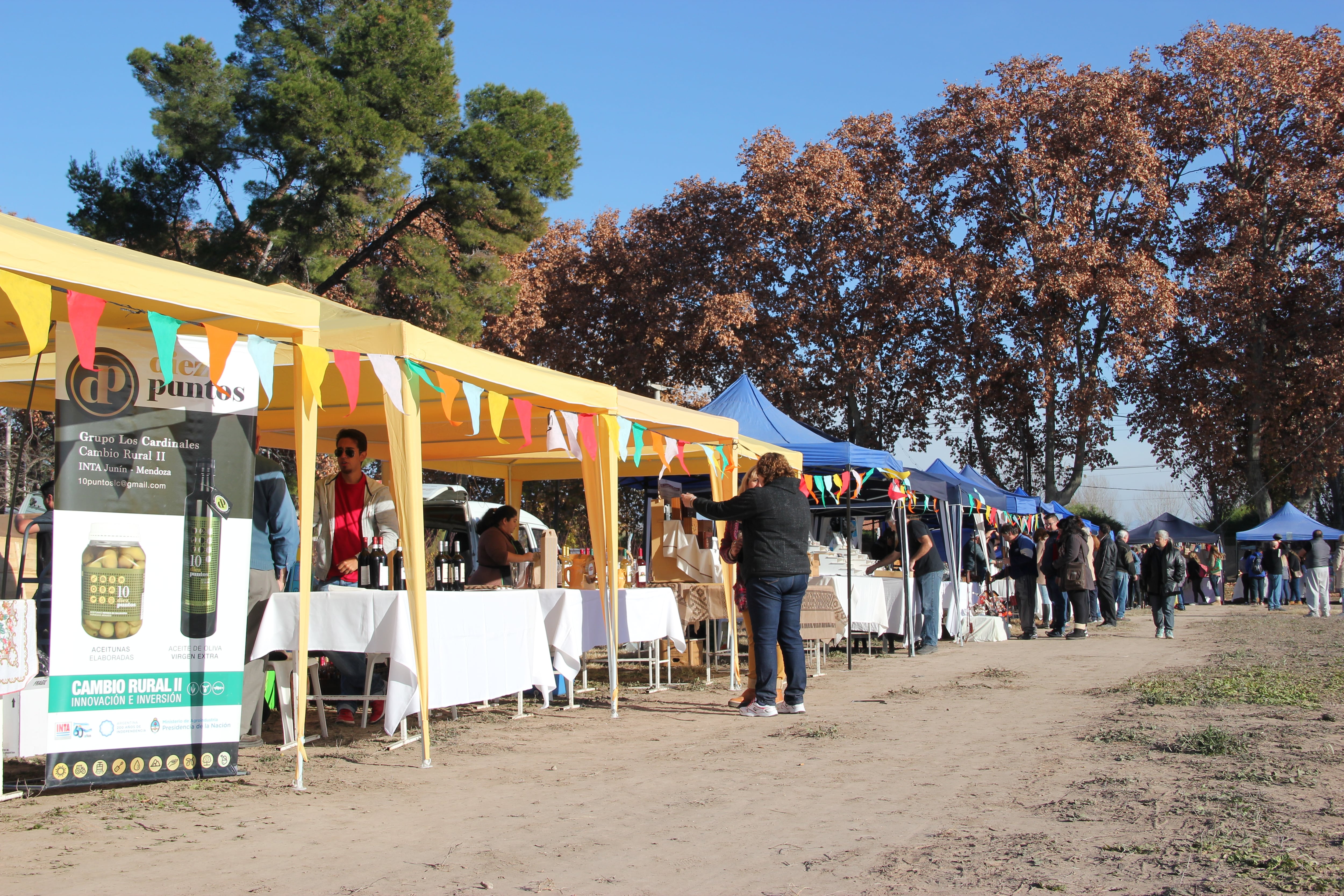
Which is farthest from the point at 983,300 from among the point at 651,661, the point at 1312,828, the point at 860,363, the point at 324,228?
the point at 1312,828

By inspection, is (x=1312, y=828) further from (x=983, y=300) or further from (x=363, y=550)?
(x=983, y=300)

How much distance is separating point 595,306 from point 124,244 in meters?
11.8

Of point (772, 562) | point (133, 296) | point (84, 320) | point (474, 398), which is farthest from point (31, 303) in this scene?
point (772, 562)

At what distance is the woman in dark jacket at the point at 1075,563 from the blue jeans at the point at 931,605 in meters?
2.57

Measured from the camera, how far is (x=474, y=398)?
5895mm

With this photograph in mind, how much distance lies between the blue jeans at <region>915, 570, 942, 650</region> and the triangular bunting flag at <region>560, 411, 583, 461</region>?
21.1ft

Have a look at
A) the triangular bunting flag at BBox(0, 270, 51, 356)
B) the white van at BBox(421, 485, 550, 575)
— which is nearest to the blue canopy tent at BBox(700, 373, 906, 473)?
the white van at BBox(421, 485, 550, 575)

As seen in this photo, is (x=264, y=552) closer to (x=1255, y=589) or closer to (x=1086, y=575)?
(x=1086, y=575)

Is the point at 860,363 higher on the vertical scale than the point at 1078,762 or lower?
higher

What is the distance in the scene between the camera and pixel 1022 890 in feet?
10.3

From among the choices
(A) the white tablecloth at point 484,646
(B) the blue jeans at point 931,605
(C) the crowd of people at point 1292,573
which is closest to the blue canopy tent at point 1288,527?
(C) the crowd of people at point 1292,573

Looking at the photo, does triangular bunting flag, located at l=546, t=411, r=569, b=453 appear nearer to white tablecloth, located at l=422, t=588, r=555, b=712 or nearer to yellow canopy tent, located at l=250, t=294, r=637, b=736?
yellow canopy tent, located at l=250, t=294, r=637, b=736

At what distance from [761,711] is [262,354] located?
3.90 metres

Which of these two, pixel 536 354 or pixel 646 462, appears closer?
Result: pixel 646 462
